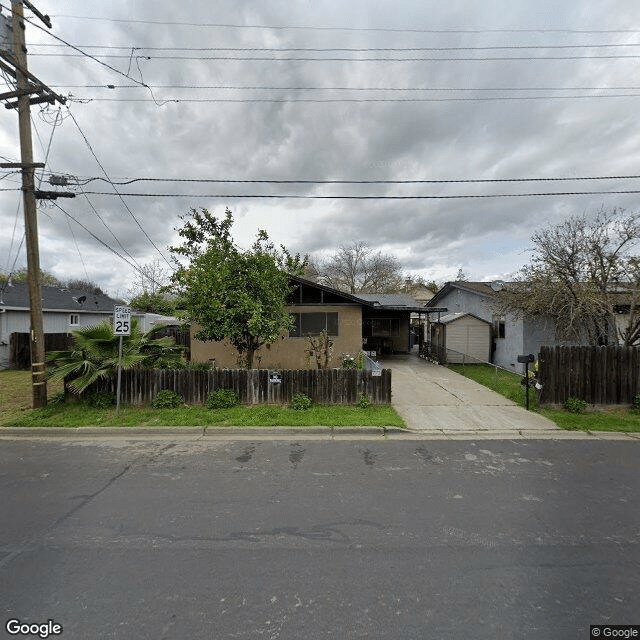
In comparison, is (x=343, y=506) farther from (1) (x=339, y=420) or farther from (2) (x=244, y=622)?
(1) (x=339, y=420)

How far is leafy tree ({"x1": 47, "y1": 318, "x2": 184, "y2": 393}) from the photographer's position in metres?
8.27

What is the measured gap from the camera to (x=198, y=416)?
25.9 ft

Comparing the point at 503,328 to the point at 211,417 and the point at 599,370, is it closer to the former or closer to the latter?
the point at 599,370

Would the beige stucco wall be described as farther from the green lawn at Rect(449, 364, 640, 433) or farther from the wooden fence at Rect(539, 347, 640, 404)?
the wooden fence at Rect(539, 347, 640, 404)

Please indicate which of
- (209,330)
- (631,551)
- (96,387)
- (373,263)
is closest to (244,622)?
(631,551)

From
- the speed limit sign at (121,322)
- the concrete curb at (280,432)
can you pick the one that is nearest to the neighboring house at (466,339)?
the concrete curb at (280,432)

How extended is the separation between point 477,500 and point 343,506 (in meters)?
1.76

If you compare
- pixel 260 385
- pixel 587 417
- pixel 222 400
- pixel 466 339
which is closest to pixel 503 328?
pixel 466 339

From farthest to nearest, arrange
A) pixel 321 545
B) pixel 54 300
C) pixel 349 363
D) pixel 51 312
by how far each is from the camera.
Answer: pixel 54 300 → pixel 51 312 → pixel 349 363 → pixel 321 545

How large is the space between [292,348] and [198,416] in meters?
6.30

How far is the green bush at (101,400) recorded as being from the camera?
8562 mm

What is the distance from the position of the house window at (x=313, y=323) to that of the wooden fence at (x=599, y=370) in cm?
746

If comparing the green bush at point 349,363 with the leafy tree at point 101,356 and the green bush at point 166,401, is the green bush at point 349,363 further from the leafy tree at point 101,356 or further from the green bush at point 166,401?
the green bush at point 166,401

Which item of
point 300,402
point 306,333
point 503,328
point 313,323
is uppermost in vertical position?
point 313,323
